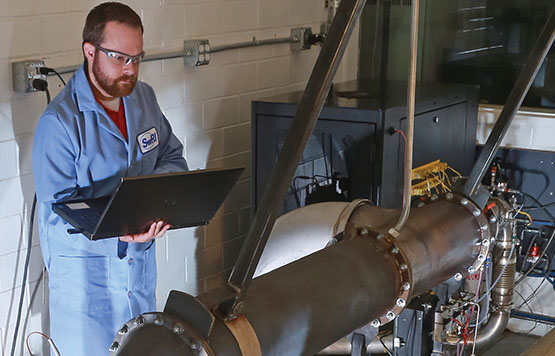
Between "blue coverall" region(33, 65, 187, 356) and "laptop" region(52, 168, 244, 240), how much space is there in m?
0.09

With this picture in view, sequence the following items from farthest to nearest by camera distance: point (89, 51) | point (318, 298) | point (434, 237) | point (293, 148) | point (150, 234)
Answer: point (89, 51), point (150, 234), point (434, 237), point (318, 298), point (293, 148)

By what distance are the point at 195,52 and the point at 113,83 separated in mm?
943

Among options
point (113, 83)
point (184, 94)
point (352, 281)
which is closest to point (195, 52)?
point (184, 94)

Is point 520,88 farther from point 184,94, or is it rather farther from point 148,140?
point 184,94

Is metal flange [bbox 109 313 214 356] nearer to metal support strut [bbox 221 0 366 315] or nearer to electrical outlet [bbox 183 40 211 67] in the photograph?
metal support strut [bbox 221 0 366 315]

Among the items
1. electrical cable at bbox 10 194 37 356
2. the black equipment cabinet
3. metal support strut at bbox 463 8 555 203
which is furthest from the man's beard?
metal support strut at bbox 463 8 555 203

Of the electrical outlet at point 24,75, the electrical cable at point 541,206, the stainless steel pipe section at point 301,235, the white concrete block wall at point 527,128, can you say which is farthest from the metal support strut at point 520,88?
the electrical cable at point 541,206

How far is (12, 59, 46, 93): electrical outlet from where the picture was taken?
2426 mm

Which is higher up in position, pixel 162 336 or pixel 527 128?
pixel 162 336

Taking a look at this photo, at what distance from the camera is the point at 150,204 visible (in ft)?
6.61

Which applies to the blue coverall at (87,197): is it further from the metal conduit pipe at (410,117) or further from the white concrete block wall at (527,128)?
the white concrete block wall at (527,128)

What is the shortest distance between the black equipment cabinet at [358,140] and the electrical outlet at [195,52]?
1.15ft

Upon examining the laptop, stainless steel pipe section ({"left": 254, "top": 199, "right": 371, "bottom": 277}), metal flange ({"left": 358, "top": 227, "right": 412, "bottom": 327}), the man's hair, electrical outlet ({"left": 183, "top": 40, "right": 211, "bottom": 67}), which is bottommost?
stainless steel pipe section ({"left": 254, "top": 199, "right": 371, "bottom": 277})

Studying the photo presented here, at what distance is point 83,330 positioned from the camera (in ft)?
7.64
